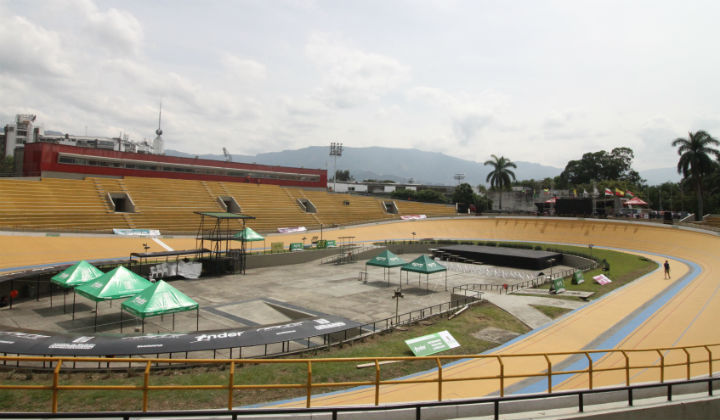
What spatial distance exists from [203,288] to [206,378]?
1818 cm

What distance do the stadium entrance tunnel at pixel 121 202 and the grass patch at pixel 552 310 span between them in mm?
44522

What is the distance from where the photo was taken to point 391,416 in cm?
656

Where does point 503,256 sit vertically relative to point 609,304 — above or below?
below

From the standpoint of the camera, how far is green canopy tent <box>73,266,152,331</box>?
58.7 ft

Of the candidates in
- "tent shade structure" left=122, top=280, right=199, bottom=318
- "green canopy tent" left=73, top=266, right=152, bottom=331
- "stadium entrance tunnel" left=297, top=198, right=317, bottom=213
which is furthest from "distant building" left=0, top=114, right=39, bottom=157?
"tent shade structure" left=122, top=280, right=199, bottom=318

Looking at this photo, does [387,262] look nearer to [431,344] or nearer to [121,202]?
[431,344]

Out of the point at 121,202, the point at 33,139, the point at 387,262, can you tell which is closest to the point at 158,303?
the point at 387,262

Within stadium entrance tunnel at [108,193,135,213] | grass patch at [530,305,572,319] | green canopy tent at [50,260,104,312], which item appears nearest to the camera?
grass patch at [530,305,572,319]

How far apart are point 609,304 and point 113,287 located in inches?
957

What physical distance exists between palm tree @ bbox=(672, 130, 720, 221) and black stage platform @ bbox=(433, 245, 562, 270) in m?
27.2

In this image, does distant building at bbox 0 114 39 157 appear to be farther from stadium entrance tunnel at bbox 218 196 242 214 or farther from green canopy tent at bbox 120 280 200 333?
green canopy tent at bbox 120 280 200 333

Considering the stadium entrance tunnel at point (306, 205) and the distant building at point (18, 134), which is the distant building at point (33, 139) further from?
the stadium entrance tunnel at point (306, 205)

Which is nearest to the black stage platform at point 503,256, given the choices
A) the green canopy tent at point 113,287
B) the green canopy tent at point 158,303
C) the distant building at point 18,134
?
the green canopy tent at point 158,303

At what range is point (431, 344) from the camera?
13.8 metres
